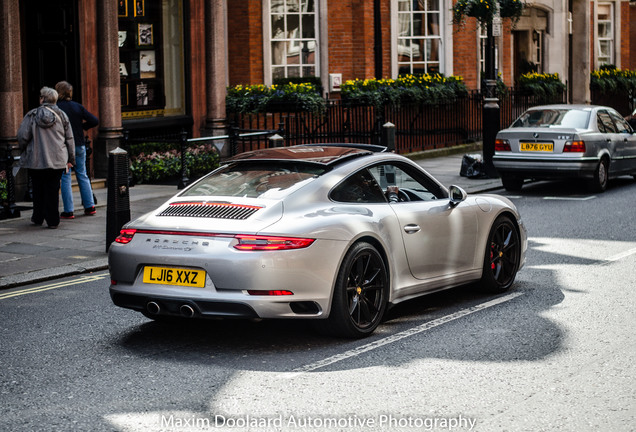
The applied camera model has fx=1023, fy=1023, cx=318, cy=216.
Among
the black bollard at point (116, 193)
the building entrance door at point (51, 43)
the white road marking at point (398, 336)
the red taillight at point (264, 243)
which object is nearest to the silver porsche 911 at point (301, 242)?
the red taillight at point (264, 243)

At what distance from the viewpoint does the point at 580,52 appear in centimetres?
3278

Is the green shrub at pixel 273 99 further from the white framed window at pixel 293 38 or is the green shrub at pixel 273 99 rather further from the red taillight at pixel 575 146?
the red taillight at pixel 575 146

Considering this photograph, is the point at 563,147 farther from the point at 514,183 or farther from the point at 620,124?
the point at 620,124

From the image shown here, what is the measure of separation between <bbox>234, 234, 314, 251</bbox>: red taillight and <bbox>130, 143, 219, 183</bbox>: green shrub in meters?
11.4

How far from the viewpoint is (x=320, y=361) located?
660 centimetres

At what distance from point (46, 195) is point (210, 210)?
663 centimetres

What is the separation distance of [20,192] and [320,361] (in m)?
10.2

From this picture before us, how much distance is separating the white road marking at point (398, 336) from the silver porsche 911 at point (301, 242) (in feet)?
0.60

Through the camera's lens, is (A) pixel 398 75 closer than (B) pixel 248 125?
No

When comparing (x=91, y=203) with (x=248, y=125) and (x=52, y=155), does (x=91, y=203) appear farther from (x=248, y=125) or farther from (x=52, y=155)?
(x=248, y=125)

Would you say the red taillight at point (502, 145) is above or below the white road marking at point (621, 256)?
above

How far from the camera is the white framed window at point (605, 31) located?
120ft

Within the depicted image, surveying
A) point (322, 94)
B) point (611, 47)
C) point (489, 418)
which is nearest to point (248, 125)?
point (322, 94)

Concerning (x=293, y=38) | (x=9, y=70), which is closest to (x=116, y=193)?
(x=9, y=70)
